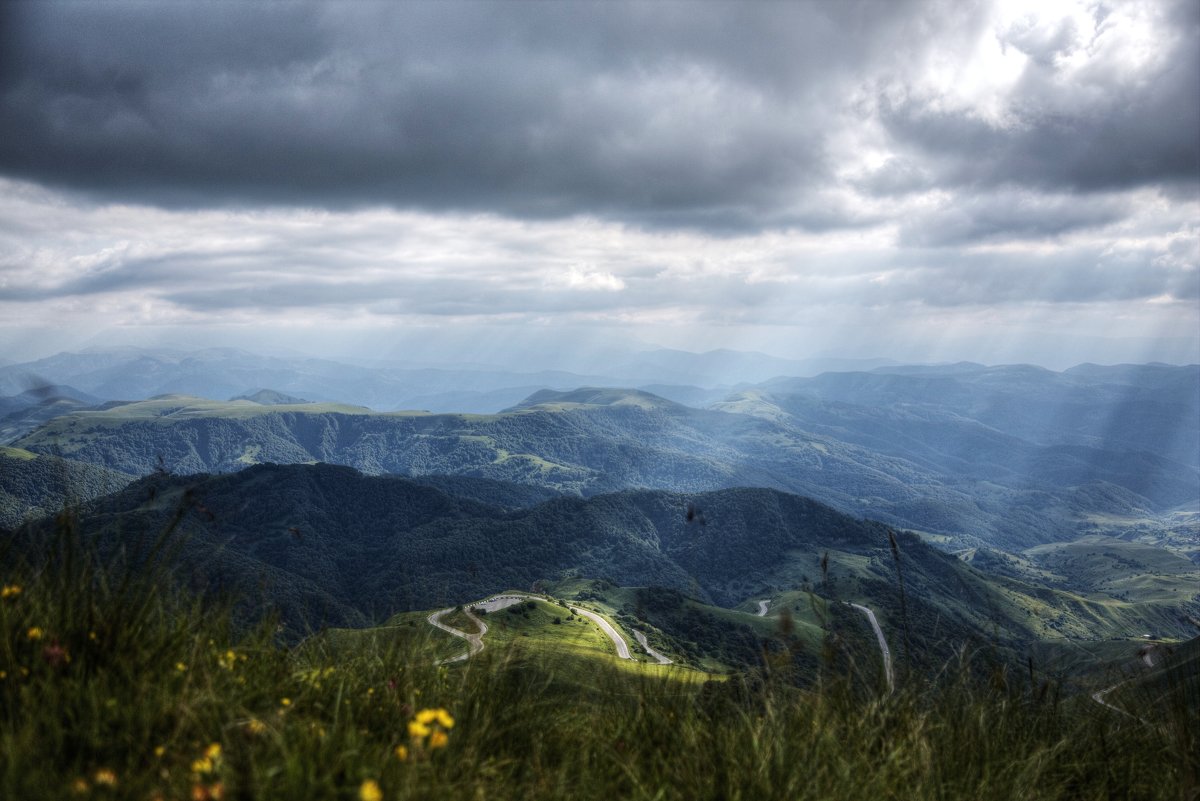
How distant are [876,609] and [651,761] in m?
180

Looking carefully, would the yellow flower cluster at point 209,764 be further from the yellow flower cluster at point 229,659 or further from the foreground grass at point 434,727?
the yellow flower cluster at point 229,659

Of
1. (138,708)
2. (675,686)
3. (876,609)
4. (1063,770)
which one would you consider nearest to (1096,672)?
(1063,770)

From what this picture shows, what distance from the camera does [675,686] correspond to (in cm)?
613

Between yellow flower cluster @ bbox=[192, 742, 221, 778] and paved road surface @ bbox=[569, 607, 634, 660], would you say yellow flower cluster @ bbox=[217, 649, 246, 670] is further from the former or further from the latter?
paved road surface @ bbox=[569, 607, 634, 660]

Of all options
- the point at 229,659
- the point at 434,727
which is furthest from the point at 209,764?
the point at 229,659

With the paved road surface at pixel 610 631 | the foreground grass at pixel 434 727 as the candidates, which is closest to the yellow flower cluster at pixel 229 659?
the foreground grass at pixel 434 727

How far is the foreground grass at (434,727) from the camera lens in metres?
3.42

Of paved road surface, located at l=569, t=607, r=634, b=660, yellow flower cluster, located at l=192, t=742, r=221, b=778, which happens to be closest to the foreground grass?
yellow flower cluster, located at l=192, t=742, r=221, b=778

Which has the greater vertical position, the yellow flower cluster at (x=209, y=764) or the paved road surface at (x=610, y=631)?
the yellow flower cluster at (x=209, y=764)

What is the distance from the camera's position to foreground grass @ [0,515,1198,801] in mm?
3422

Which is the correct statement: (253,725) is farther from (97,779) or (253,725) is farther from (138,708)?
(97,779)

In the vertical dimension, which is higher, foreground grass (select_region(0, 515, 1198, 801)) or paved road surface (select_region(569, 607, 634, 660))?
foreground grass (select_region(0, 515, 1198, 801))

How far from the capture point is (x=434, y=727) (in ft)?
13.1

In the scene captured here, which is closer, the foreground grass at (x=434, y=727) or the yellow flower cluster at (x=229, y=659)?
the foreground grass at (x=434, y=727)
